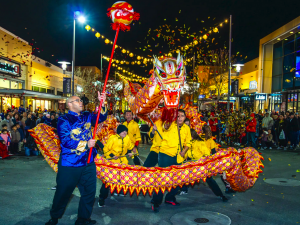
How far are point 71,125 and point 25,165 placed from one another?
5.77m

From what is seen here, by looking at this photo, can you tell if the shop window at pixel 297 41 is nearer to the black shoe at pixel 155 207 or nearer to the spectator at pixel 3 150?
the black shoe at pixel 155 207

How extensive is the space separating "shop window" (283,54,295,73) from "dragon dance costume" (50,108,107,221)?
21.3 m

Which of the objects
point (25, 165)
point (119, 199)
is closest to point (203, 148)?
point (119, 199)

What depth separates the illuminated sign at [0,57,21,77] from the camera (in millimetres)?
18052

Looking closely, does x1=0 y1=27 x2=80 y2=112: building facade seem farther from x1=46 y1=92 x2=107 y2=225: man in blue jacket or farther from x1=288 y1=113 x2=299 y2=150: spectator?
x1=288 y1=113 x2=299 y2=150: spectator

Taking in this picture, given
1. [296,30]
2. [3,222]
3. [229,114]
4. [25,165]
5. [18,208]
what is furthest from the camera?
[296,30]

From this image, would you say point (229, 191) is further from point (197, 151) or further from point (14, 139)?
point (14, 139)

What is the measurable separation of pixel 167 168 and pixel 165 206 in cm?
96

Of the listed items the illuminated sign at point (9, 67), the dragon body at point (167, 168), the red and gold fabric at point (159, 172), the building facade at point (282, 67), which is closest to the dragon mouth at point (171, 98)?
the dragon body at point (167, 168)

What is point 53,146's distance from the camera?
4.88m

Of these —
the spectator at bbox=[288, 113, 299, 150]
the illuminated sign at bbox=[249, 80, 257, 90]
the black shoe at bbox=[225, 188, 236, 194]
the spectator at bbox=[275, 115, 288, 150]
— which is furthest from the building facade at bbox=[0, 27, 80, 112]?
the illuminated sign at bbox=[249, 80, 257, 90]

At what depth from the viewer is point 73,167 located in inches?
144

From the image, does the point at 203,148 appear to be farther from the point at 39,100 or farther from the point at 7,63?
the point at 39,100

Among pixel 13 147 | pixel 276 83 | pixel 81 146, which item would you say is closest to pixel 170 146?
pixel 81 146
